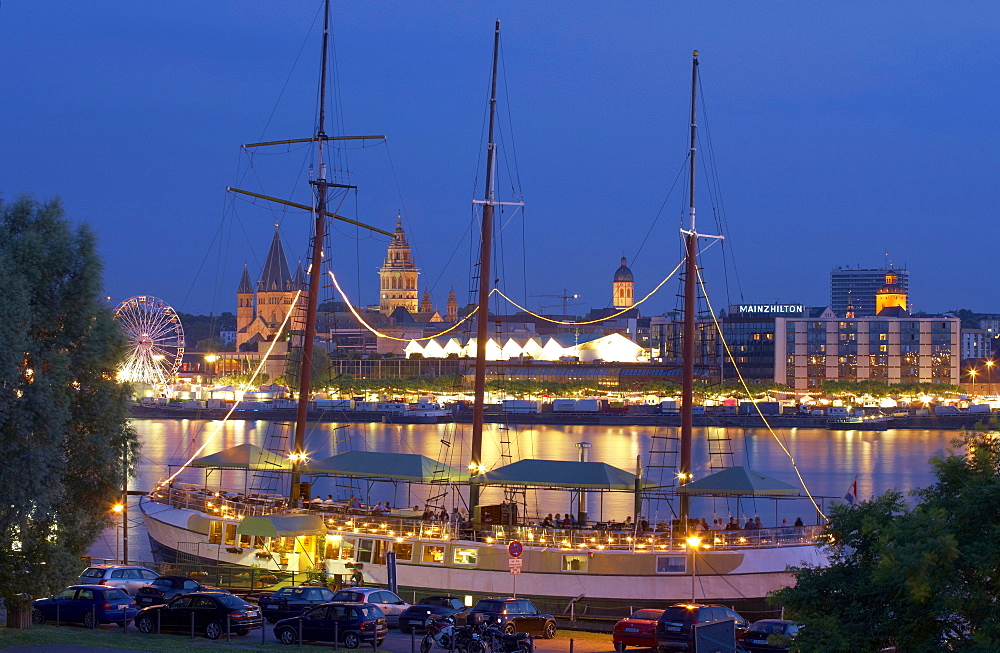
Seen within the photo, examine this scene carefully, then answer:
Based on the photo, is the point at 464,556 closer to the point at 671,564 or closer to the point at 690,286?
the point at 671,564

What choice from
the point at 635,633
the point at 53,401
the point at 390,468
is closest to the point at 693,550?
the point at 635,633

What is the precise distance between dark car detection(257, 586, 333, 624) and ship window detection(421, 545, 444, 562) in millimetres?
4204

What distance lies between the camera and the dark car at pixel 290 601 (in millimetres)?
17484

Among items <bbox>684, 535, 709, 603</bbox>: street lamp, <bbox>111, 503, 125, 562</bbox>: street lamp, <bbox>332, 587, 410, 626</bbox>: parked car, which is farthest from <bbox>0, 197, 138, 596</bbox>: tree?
<bbox>684, 535, 709, 603</bbox>: street lamp

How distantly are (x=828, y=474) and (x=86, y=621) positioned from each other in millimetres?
48578

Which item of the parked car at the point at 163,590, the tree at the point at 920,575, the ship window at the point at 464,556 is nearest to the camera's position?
the tree at the point at 920,575

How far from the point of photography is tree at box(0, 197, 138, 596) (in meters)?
13.7

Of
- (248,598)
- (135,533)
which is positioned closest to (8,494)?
(248,598)

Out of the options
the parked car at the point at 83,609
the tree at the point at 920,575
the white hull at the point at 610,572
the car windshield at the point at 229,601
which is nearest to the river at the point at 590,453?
the white hull at the point at 610,572

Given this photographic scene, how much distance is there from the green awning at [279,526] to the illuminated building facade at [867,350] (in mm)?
117598

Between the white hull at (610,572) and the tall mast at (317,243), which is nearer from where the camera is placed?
Answer: the white hull at (610,572)

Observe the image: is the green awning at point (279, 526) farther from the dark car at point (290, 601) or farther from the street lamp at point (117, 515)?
the dark car at point (290, 601)

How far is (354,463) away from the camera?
25.1 meters

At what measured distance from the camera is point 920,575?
346 inches
